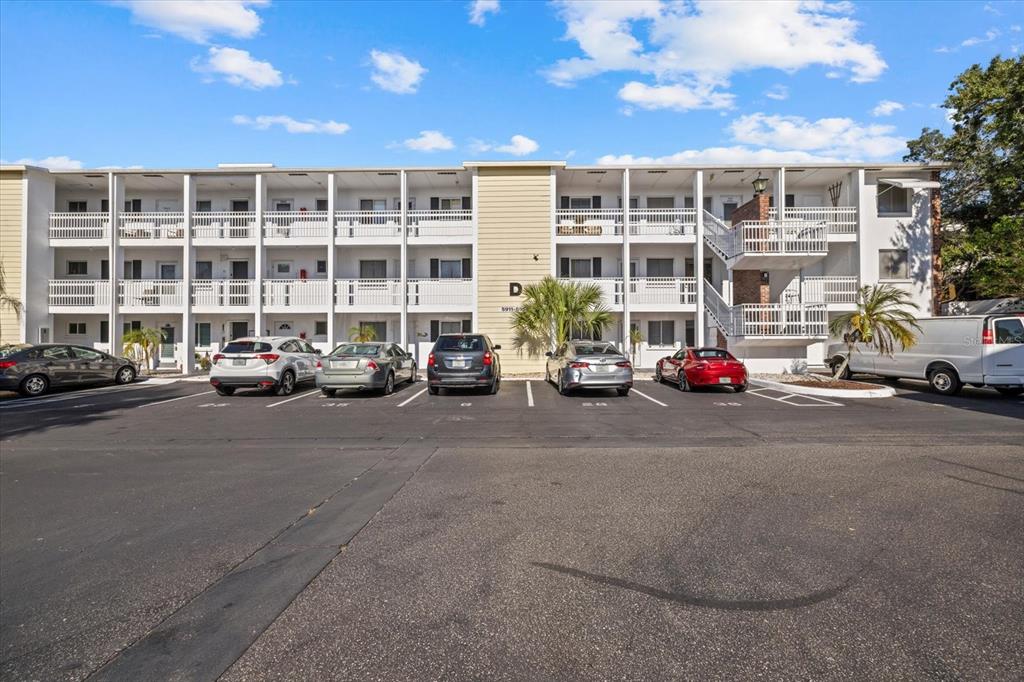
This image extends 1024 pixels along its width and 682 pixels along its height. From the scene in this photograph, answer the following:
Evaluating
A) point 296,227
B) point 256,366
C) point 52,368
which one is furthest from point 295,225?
point 256,366

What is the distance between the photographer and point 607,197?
1019 inches

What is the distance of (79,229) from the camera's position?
24469 millimetres

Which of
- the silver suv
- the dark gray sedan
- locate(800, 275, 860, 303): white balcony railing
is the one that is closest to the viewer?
the silver suv

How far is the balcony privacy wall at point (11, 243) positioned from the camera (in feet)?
76.4

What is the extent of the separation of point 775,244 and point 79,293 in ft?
93.6

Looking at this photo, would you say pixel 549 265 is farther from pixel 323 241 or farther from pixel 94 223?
pixel 94 223

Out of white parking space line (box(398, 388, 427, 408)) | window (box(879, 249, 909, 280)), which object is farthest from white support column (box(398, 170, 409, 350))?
window (box(879, 249, 909, 280))

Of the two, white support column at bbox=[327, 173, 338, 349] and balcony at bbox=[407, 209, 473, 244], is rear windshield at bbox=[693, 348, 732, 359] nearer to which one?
balcony at bbox=[407, 209, 473, 244]

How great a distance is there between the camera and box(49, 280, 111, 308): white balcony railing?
23.9 meters

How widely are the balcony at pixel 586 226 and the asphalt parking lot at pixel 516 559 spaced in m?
15.4

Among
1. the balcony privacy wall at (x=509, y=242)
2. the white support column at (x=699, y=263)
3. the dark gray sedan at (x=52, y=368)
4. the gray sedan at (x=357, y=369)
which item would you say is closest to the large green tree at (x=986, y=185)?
the white support column at (x=699, y=263)

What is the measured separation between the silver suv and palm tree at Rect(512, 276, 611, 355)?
928cm

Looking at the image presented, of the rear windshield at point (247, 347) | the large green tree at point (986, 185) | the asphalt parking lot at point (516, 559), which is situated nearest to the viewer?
the asphalt parking lot at point (516, 559)

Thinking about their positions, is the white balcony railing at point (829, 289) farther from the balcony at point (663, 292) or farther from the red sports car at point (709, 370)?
the red sports car at point (709, 370)
